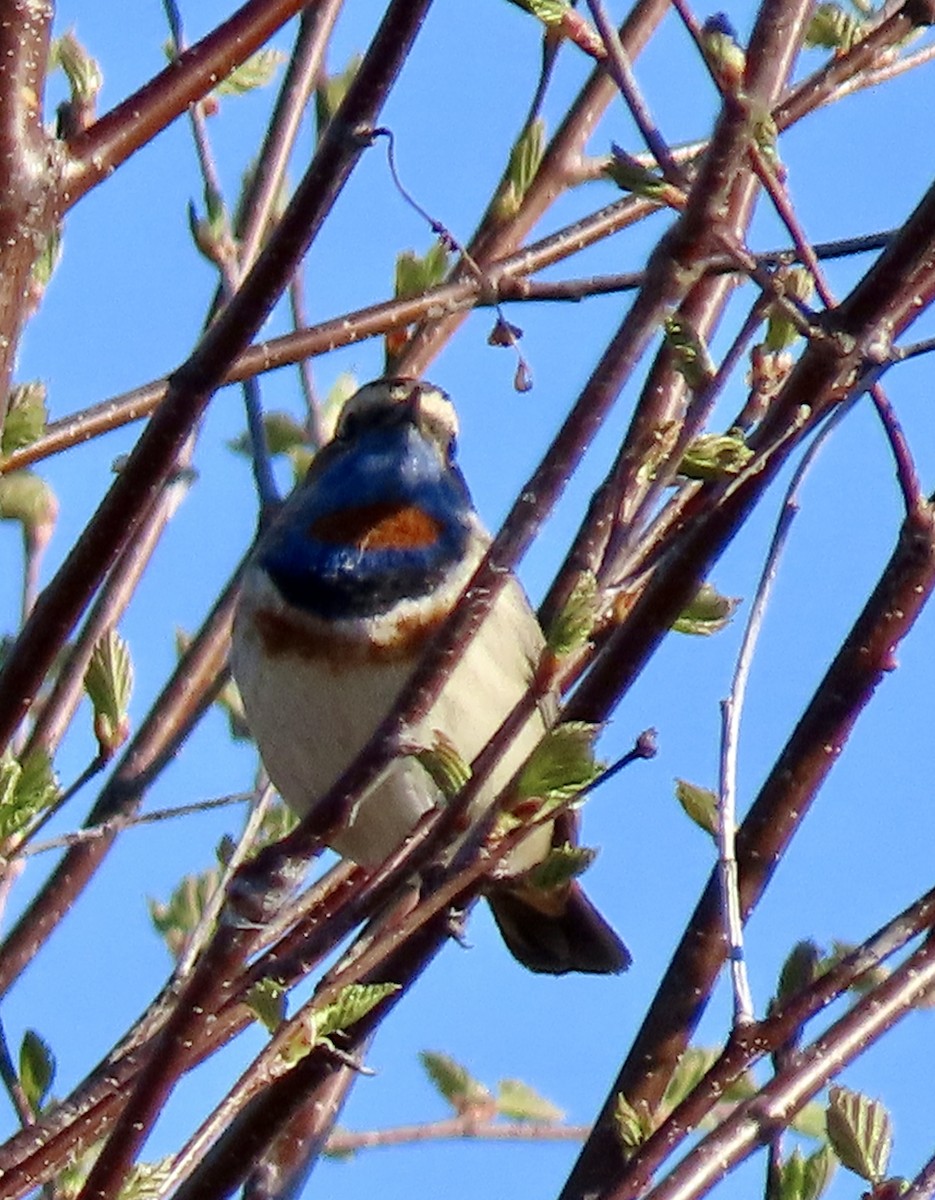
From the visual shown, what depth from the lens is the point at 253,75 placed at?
3.54 m

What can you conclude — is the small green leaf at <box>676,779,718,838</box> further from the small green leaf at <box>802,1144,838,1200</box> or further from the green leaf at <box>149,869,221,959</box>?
the green leaf at <box>149,869,221,959</box>

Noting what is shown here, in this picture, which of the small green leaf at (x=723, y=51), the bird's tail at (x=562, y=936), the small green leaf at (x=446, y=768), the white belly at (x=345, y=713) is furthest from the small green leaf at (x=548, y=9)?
the bird's tail at (x=562, y=936)

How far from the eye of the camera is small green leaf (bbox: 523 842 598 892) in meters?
2.25

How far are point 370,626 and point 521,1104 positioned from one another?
111 cm

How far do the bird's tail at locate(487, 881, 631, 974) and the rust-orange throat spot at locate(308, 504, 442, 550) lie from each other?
805 millimetres

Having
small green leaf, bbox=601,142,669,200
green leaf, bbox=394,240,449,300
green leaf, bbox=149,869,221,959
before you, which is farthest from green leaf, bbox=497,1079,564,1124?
small green leaf, bbox=601,142,669,200

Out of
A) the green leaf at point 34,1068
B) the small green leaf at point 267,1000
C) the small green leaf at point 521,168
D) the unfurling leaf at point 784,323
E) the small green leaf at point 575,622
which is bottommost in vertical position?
the small green leaf at point 267,1000

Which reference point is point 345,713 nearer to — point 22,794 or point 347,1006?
point 22,794

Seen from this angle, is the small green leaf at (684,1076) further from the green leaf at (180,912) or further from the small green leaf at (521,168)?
the small green leaf at (521,168)

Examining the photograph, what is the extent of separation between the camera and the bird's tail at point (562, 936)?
4.48m

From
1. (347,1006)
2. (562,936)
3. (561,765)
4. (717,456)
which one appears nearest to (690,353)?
(717,456)

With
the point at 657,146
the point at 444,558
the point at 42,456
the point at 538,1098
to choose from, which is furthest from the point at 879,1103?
the point at 538,1098

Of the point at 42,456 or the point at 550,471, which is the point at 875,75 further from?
→ the point at 550,471

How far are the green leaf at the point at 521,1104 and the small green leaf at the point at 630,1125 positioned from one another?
1729 millimetres
